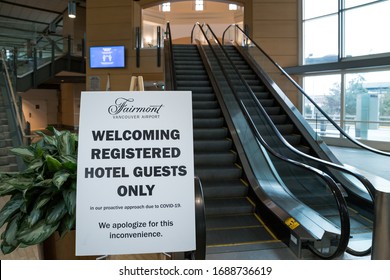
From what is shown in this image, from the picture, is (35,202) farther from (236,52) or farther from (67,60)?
(67,60)

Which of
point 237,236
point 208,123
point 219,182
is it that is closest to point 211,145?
point 208,123

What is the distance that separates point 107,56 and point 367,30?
8.73 metres

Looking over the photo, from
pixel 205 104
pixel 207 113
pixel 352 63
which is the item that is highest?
pixel 352 63

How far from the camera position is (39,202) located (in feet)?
5.64

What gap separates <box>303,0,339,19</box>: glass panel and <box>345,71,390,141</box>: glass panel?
2443 millimetres

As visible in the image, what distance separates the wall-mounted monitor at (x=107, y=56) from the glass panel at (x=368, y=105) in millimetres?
7792

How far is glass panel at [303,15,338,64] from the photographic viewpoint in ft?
35.0

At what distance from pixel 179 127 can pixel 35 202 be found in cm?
92

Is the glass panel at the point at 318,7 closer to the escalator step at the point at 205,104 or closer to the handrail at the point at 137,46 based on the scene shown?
the handrail at the point at 137,46

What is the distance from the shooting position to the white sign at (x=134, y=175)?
5.39 feet

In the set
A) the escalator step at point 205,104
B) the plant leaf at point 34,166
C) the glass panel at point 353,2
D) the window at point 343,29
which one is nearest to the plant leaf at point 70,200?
the plant leaf at point 34,166

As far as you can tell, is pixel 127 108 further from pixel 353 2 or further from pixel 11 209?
pixel 353 2

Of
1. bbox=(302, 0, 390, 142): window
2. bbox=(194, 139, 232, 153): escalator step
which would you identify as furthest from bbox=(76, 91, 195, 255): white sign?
bbox=(302, 0, 390, 142): window

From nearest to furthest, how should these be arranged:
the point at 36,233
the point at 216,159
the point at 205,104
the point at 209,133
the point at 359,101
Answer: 1. the point at 36,233
2. the point at 216,159
3. the point at 209,133
4. the point at 205,104
5. the point at 359,101
